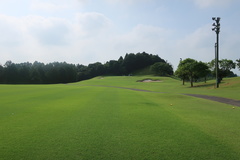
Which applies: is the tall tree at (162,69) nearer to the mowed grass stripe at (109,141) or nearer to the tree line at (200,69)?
the tree line at (200,69)

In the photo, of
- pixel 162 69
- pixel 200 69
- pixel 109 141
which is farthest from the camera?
pixel 162 69

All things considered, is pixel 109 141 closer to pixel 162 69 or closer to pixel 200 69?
pixel 200 69

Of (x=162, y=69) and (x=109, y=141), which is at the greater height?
(x=162, y=69)

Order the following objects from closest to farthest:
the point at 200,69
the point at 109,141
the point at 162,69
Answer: the point at 109,141 → the point at 200,69 → the point at 162,69

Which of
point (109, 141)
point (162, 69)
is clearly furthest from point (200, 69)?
point (162, 69)

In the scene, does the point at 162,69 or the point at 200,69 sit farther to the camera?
the point at 162,69

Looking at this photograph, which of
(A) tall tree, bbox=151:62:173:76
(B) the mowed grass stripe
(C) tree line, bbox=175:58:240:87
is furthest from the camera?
(A) tall tree, bbox=151:62:173:76

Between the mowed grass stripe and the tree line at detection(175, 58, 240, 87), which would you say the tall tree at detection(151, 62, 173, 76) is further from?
the mowed grass stripe

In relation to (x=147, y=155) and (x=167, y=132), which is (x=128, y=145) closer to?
(x=147, y=155)

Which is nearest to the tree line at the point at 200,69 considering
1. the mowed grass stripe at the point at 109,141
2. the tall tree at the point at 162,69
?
the mowed grass stripe at the point at 109,141

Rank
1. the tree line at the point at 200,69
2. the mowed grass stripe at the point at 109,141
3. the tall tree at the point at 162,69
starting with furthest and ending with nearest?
the tall tree at the point at 162,69 → the tree line at the point at 200,69 → the mowed grass stripe at the point at 109,141

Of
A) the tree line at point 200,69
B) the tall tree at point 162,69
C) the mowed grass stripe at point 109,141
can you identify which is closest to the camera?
the mowed grass stripe at point 109,141

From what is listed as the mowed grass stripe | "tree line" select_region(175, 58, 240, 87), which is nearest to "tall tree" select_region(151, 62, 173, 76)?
"tree line" select_region(175, 58, 240, 87)

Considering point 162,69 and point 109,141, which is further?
point 162,69
